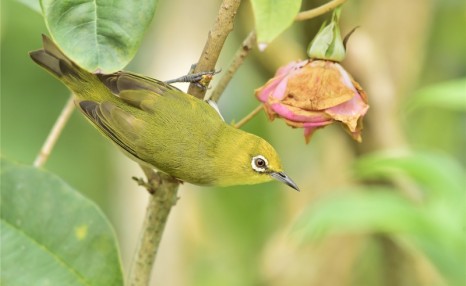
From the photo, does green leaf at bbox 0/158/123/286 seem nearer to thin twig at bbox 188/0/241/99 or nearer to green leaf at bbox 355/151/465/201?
thin twig at bbox 188/0/241/99

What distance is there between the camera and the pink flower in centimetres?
185

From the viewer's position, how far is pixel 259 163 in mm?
2688

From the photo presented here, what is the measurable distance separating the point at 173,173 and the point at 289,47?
1.99 metres

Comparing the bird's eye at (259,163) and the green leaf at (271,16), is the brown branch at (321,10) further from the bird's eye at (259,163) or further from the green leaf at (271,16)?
the bird's eye at (259,163)

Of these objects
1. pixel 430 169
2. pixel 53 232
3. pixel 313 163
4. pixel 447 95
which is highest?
pixel 313 163

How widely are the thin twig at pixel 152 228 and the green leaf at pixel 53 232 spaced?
0.32ft

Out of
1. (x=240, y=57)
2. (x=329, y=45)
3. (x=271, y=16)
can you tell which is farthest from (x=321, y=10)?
(x=271, y=16)

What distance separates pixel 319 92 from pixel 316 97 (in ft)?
0.05

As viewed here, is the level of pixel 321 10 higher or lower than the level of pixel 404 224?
higher

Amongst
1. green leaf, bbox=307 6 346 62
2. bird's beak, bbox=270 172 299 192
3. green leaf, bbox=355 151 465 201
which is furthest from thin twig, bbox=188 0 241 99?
green leaf, bbox=355 151 465 201

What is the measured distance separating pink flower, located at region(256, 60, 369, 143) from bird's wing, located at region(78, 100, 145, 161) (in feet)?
2.44

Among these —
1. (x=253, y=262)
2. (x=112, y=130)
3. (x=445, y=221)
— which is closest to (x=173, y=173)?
(x=112, y=130)

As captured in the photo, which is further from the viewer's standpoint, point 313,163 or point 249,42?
point 313,163

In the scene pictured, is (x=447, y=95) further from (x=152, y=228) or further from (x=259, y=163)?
(x=152, y=228)
